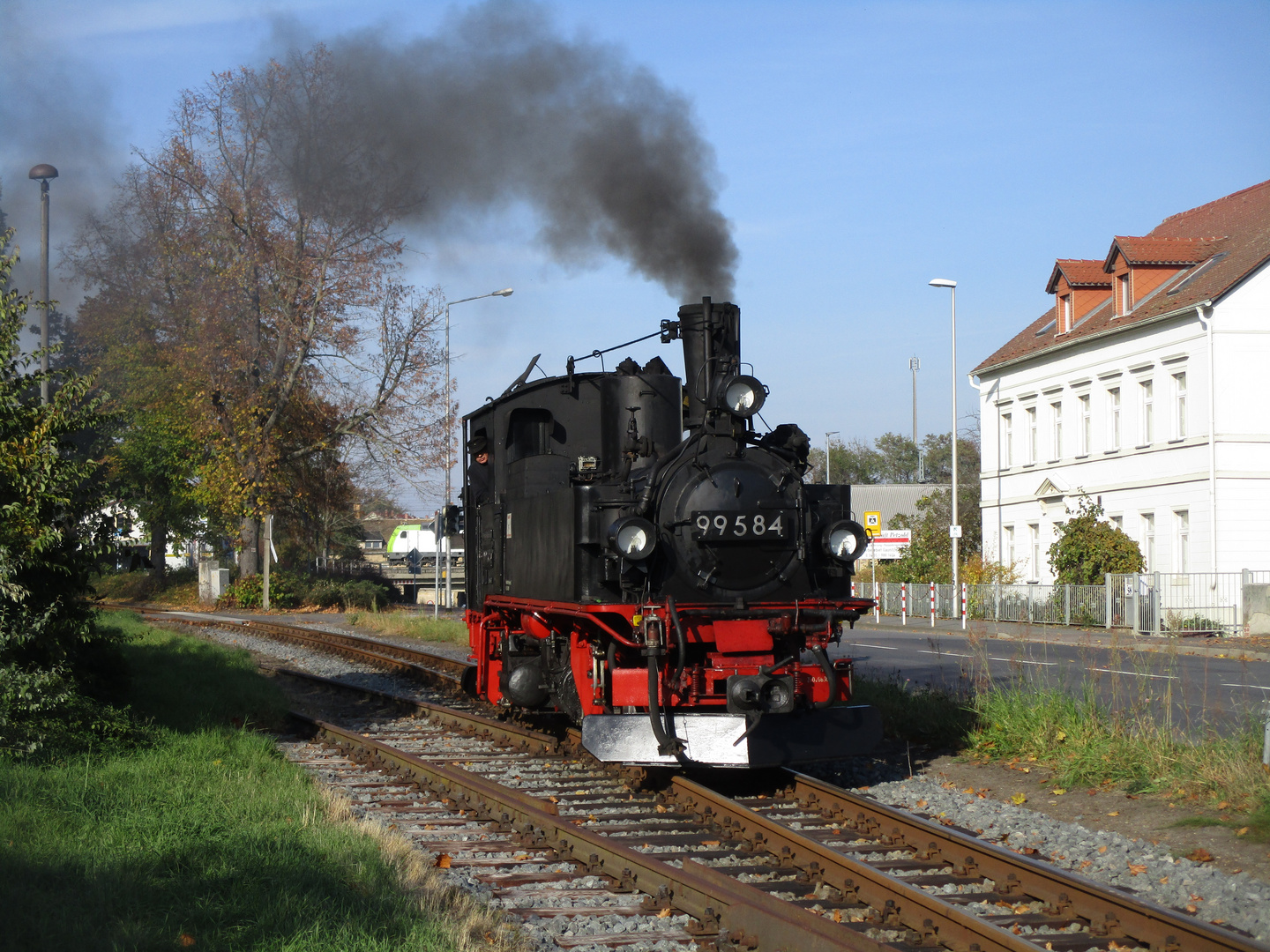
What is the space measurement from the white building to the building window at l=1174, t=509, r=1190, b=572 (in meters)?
0.04

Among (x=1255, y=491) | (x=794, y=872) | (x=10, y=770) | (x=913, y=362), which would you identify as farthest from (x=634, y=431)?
(x=913, y=362)

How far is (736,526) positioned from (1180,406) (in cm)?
2244

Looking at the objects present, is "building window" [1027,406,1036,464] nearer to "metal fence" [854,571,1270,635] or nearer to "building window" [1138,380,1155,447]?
"building window" [1138,380,1155,447]

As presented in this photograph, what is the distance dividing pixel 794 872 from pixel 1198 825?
8.83 ft

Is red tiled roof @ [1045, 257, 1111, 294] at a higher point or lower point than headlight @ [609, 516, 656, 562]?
higher

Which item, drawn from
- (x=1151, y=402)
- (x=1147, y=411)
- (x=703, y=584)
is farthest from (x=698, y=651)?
(x=1147, y=411)

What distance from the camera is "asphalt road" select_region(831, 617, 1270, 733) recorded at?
372 inches

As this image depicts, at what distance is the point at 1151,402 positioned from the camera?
28188 mm

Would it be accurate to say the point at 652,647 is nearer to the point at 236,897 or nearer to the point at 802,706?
the point at 802,706

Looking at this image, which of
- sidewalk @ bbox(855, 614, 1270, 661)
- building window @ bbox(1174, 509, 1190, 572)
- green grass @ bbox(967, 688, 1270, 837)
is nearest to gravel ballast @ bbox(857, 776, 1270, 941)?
green grass @ bbox(967, 688, 1270, 837)

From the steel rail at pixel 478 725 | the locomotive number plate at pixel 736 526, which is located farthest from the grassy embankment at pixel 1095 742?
the steel rail at pixel 478 725

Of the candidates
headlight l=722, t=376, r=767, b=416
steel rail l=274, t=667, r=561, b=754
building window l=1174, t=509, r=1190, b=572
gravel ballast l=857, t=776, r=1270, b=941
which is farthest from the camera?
building window l=1174, t=509, r=1190, b=572

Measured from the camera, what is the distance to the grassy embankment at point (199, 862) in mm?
4656

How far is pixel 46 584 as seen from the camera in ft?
28.2
